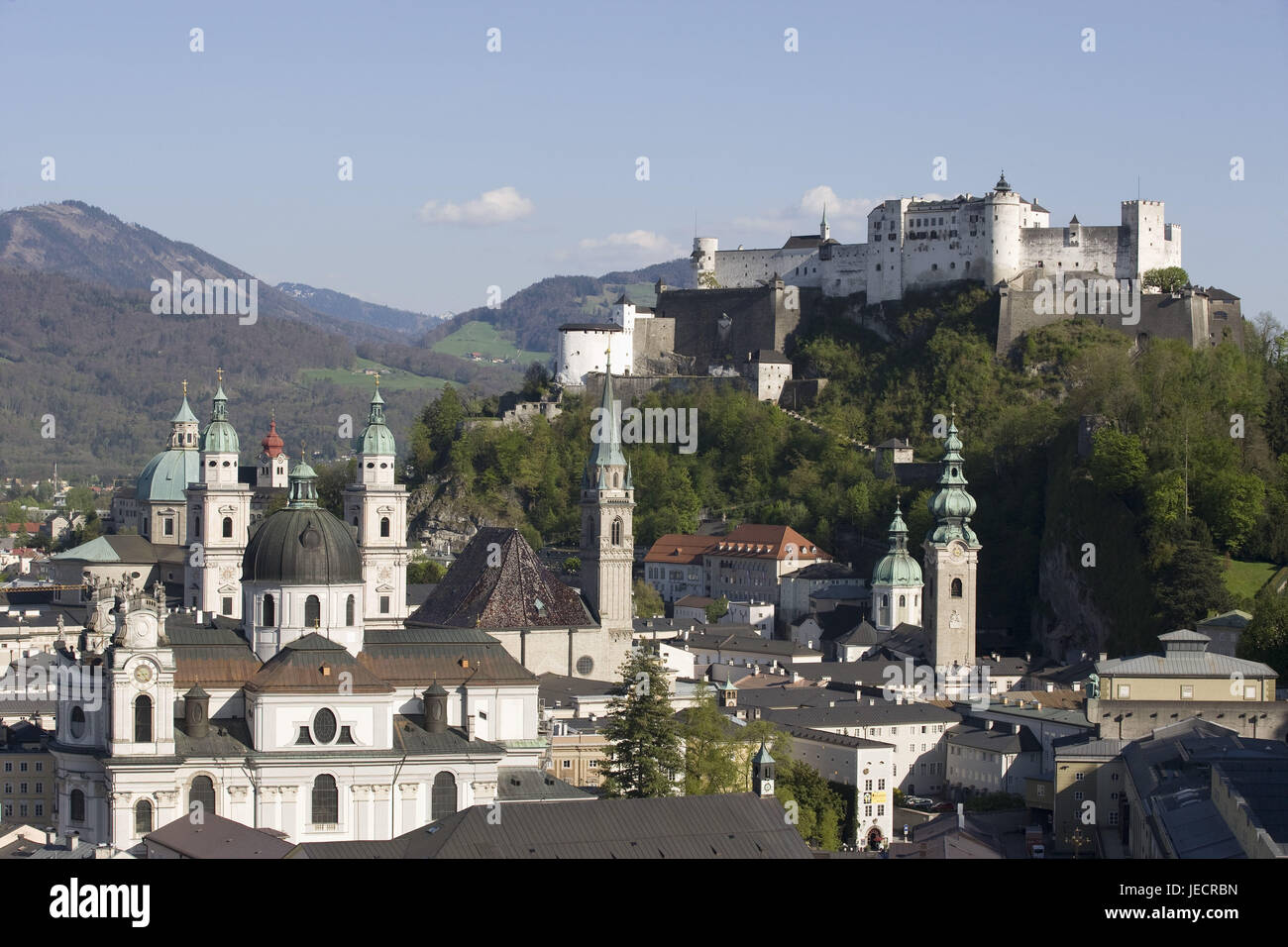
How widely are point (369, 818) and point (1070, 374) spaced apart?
218ft

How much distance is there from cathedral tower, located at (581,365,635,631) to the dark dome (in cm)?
2418

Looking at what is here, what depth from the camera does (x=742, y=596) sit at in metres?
109

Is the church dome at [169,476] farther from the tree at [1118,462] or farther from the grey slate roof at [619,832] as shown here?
the grey slate roof at [619,832]

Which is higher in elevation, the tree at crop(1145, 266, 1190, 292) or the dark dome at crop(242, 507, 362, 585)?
the tree at crop(1145, 266, 1190, 292)

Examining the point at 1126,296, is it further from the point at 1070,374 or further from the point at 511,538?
the point at 511,538

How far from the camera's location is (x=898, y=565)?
98500mm

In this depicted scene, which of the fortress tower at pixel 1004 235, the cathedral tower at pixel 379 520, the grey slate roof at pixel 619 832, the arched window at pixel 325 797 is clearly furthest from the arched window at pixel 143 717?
the fortress tower at pixel 1004 235

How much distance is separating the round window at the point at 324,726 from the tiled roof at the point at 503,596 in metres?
23.0

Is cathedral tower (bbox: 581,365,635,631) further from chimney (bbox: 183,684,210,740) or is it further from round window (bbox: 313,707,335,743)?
chimney (bbox: 183,684,210,740)

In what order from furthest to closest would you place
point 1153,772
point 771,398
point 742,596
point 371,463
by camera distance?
point 771,398, point 742,596, point 371,463, point 1153,772

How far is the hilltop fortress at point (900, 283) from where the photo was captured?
11012 cm

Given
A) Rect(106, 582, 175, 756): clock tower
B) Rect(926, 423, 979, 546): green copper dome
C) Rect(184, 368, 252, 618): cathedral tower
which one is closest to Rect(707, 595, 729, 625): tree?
Rect(926, 423, 979, 546): green copper dome

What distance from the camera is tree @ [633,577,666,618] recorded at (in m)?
105
